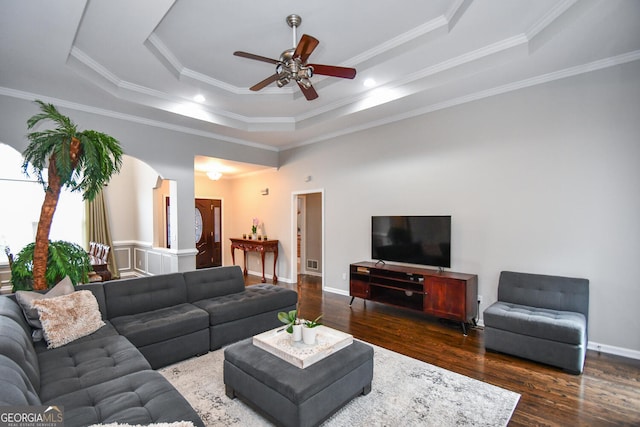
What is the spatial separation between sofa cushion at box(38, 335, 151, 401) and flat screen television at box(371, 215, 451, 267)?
3.72 metres

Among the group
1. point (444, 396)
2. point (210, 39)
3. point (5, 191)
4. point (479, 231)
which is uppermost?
point (210, 39)

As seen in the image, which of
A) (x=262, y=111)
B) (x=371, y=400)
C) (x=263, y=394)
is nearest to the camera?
(x=263, y=394)

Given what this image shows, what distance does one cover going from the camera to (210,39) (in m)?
3.38

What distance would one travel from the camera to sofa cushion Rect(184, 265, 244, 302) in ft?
12.4

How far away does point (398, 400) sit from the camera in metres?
2.50

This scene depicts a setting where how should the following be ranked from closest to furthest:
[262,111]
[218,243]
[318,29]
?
1. [318,29]
2. [262,111]
3. [218,243]

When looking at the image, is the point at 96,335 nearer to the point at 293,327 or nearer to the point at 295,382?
the point at 293,327

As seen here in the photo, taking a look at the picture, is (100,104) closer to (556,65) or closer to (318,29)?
(318,29)

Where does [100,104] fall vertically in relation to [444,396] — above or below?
above

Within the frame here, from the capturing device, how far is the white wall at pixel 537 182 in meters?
3.26

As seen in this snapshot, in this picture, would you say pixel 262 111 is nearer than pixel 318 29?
No

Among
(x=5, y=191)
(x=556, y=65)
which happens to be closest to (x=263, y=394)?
(x=556, y=65)

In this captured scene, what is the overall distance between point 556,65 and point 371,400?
3975mm

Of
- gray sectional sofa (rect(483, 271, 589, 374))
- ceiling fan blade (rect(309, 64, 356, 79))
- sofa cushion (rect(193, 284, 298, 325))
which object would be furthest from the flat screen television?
ceiling fan blade (rect(309, 64, 356, 79))
